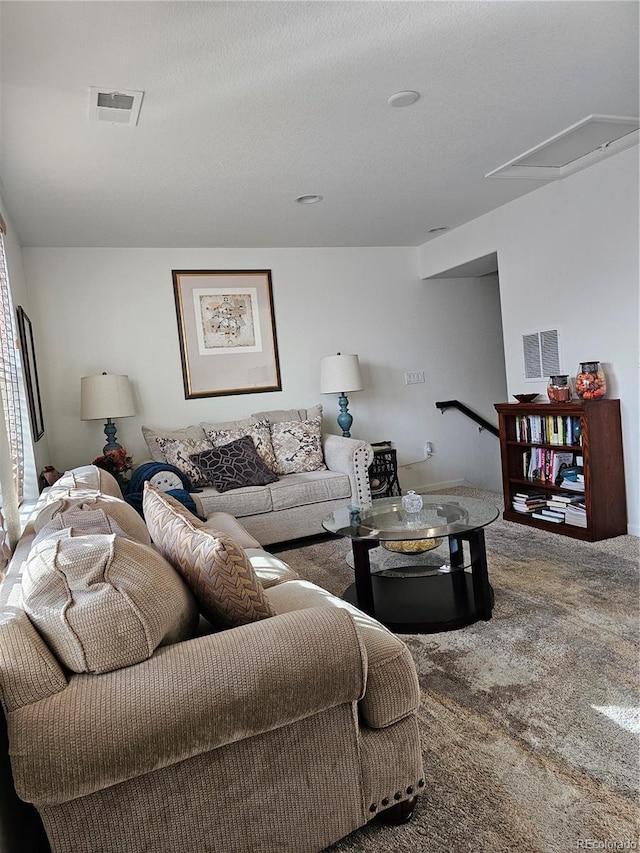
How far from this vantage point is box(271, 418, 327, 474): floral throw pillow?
462 centimetres

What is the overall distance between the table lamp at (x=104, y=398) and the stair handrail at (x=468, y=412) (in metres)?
3.00

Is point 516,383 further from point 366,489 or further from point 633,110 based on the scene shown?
point 633,110

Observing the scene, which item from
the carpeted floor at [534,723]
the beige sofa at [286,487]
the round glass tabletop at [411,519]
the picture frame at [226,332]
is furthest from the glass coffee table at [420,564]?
the picture frame at [226,332]

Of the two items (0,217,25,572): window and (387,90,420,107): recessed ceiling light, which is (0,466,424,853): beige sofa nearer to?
(0,217,25,572): window

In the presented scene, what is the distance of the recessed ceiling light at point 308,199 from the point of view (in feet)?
12.6

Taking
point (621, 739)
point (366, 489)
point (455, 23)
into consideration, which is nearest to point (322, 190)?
point (455, 23)

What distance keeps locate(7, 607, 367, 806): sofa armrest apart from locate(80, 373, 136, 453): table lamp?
3.23 meters

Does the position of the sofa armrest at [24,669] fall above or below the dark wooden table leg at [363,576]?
above

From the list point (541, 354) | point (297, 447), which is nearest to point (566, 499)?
point (541, 354)

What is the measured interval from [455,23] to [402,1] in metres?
0.25

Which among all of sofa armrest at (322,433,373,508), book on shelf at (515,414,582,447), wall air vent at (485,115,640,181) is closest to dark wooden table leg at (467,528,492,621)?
book on shelf at (515,414,582,447)

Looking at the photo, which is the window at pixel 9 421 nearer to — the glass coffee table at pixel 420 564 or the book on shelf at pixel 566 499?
the glass coffee table at pixel 420 564

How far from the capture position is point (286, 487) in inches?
165

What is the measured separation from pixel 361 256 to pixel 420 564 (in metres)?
3.40
